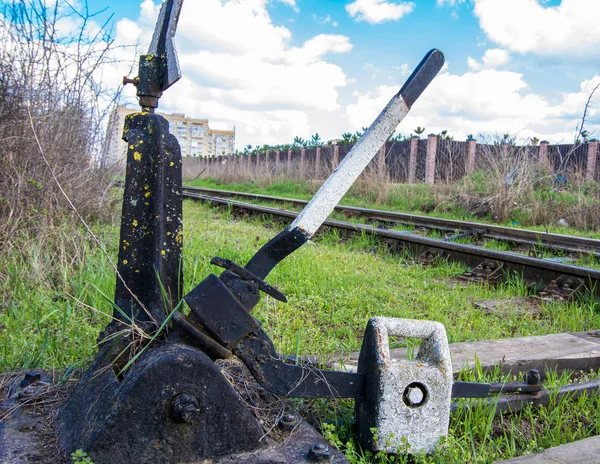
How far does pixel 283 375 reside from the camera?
1974 millimetres

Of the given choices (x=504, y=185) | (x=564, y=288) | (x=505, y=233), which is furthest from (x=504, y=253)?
(x=504, y=185)

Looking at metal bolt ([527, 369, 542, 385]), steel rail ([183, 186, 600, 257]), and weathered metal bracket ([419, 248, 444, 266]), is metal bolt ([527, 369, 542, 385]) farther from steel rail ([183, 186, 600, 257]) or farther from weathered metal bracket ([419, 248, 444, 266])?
steel rail ([183, 186, 600, 257])

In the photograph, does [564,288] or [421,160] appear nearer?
[564,288]

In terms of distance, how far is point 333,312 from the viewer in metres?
4.13

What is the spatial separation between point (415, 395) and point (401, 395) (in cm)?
6

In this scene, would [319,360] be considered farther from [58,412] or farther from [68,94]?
[68,94]

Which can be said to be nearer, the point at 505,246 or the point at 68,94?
the point at 68,94

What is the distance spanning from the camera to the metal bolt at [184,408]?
5.50 ft

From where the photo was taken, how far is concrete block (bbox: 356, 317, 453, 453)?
6.66 ft

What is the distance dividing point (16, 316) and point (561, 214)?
9.39 meters

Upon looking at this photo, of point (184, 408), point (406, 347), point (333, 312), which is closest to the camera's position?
point (184, 408)

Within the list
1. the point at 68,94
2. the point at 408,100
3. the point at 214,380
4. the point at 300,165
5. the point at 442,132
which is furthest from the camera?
the point at 442,132

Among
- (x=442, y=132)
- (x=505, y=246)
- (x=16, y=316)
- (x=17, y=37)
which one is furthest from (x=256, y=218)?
(x=442, y=132)

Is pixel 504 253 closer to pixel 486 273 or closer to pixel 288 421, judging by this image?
pixel 486 273
